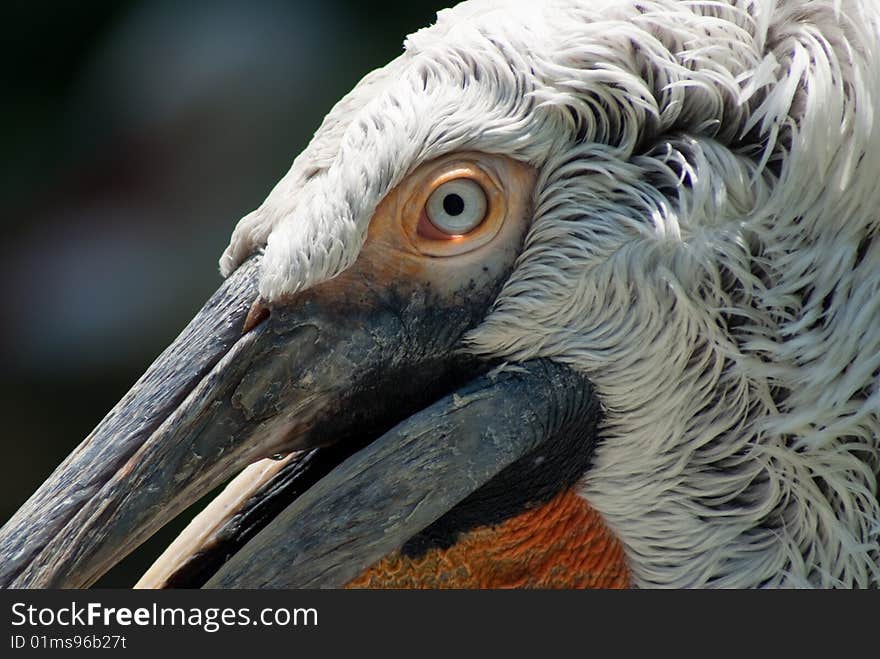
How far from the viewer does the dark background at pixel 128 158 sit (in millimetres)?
7375

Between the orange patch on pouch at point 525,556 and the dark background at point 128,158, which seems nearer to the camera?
the orange patch on pouch at point 525,556

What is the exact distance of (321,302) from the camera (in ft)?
7.75

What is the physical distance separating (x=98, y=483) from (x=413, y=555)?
0.72 meters

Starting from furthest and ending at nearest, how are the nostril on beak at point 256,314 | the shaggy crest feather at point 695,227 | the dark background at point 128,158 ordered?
1. the dark background at point 128,158
2. the nostril on beak at point 256,314
3. the shaggy crest feather at point 695,227

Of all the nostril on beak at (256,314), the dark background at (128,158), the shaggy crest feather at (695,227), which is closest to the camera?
the shaggy crest feather at (695,227)

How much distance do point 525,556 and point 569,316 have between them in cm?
61

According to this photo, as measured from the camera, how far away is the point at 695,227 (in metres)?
2.29

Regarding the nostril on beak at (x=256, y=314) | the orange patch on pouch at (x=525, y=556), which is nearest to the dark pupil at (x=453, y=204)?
the nostril on beak at (x=256, y=314)

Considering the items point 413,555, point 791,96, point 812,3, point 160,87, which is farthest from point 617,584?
point 160,87

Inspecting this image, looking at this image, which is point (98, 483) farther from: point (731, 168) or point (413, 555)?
point (731, 168)

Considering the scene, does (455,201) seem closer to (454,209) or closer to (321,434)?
(454,209)

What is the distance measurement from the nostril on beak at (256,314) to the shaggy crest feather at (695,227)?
0.21 ft

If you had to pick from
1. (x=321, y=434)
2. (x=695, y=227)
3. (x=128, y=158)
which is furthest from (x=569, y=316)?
(x=128, y=158)

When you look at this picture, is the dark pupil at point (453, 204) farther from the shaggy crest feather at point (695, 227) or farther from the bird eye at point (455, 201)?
the shaggy crest feather at point (695, 227)
